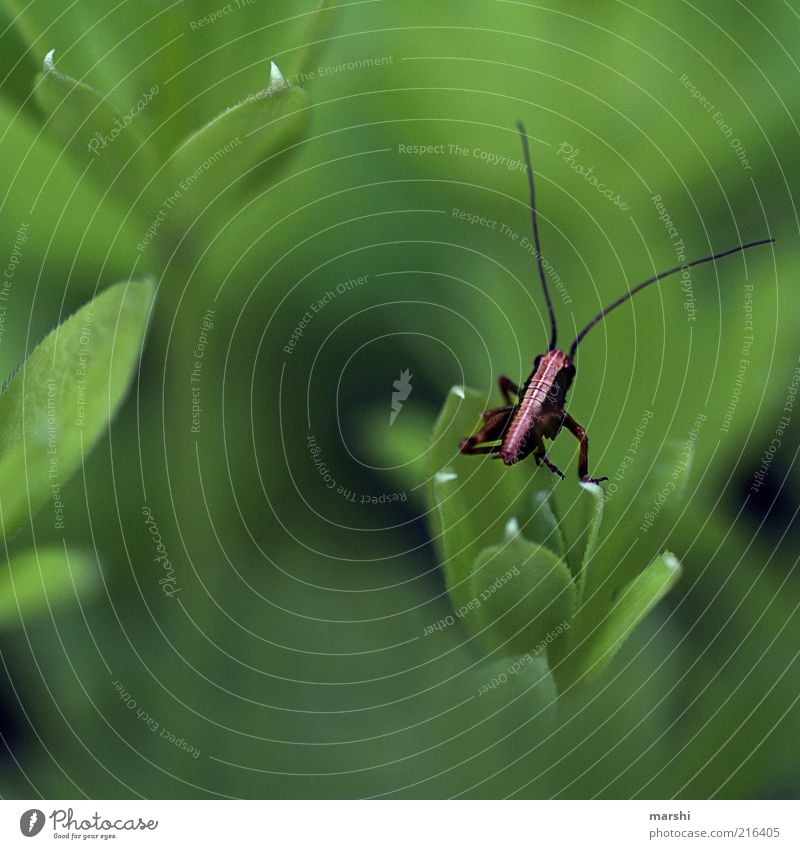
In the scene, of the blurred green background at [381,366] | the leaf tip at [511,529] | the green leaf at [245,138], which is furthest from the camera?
the blurred green background at [381,366]

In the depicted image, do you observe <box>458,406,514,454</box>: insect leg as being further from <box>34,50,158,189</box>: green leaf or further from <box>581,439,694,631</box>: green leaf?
<box>34,50,158,189</box>: green leaf

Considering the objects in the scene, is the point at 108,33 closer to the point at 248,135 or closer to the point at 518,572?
the point at 248,135

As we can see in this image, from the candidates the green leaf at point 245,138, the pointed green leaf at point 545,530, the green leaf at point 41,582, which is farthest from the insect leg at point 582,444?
the green leaf at point 41,582

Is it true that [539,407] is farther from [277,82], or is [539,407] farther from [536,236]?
[277,82]

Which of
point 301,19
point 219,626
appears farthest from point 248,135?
point 219,626

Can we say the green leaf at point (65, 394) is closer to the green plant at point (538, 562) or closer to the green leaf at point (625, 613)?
the green plant at point (538, 562)

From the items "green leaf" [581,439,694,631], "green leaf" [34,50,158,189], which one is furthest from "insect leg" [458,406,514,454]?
"green leaf" [34,50,158,189]

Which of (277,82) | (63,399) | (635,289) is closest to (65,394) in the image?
(63,399)
